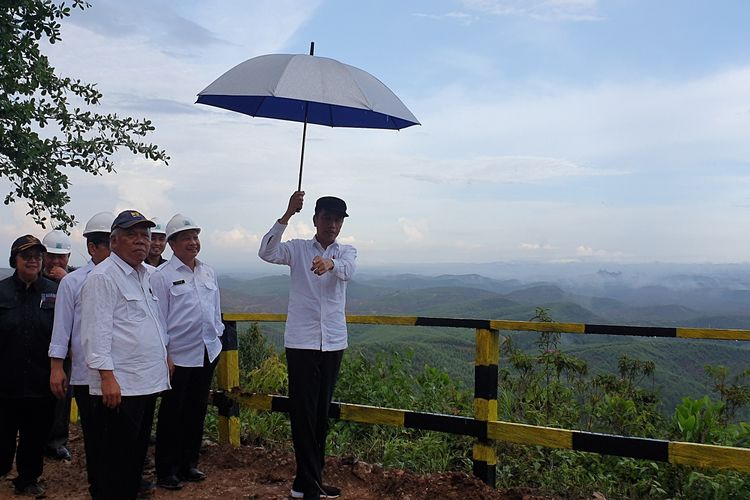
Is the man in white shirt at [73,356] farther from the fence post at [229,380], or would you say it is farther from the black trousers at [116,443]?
the fence post at [229,380]

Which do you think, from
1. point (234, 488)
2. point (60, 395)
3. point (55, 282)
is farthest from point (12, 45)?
point (234, 488)

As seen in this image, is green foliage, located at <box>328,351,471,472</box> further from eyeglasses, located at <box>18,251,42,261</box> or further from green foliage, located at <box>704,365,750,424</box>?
eyeglasses, located at <box>18,251,42,261</box>

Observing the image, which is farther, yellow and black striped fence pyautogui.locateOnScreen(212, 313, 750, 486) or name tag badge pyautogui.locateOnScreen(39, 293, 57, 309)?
name tag badge pyautogui.locateOnScreen(39, 293, 57, 309)

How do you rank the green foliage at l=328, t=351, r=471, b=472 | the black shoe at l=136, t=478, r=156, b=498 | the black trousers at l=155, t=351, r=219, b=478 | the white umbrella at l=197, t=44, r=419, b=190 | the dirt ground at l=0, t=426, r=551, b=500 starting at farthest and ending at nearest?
the green foliage at l=328, t=351, r=471, b=472
the black trousers at l=155, t=351, r=219, b=478
the black shoe at l=136, t=478, r=156, b=498
the dirt ground at l=0, t=426, r=551, b=500
the white umbrella at l=197, t=44, r=419, b=190

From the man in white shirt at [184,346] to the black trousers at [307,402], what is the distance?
79cm

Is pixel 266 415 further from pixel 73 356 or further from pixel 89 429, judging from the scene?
pixel 89 429

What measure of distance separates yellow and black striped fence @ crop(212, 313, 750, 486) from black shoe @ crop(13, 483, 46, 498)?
1439mm

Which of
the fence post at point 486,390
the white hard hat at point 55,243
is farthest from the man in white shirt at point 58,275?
the fence post at point 486,390

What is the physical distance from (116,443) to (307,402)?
1245 mm

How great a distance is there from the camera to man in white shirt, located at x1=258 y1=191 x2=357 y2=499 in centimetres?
433

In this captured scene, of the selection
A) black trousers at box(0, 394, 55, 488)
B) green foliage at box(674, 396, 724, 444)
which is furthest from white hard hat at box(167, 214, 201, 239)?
green foliage at box(674, 396, 724, 444)

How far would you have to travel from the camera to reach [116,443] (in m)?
3.48

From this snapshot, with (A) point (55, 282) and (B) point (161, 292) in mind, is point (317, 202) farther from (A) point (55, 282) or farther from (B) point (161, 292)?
(A) point (55, 282)

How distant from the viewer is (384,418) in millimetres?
4762
